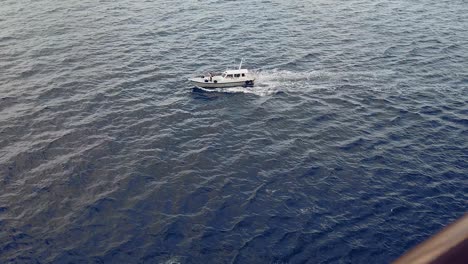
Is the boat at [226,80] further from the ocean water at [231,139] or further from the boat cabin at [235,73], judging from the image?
the ocean water at [231,139]

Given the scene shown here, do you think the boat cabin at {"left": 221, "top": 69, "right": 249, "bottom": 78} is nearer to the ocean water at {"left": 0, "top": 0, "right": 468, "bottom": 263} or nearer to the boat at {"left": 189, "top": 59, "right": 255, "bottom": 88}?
the boat at {"left": 189, "top": 59, "right": 255, "bottom": 88}

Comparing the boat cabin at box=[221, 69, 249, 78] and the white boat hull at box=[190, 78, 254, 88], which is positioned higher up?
the boat cabin at box=[221, 69, 249, 78]

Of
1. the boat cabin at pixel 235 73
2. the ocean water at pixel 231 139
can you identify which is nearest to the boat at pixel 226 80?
the boat cabin at pixel 235 73

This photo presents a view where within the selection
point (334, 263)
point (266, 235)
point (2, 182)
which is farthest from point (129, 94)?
point (334, 263)

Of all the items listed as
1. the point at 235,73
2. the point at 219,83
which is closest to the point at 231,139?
the point at 219,83

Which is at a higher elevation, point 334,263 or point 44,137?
point 44,137

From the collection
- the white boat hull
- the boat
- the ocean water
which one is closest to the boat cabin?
the boat

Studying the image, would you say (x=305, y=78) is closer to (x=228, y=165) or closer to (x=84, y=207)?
(x=228, y=165)
